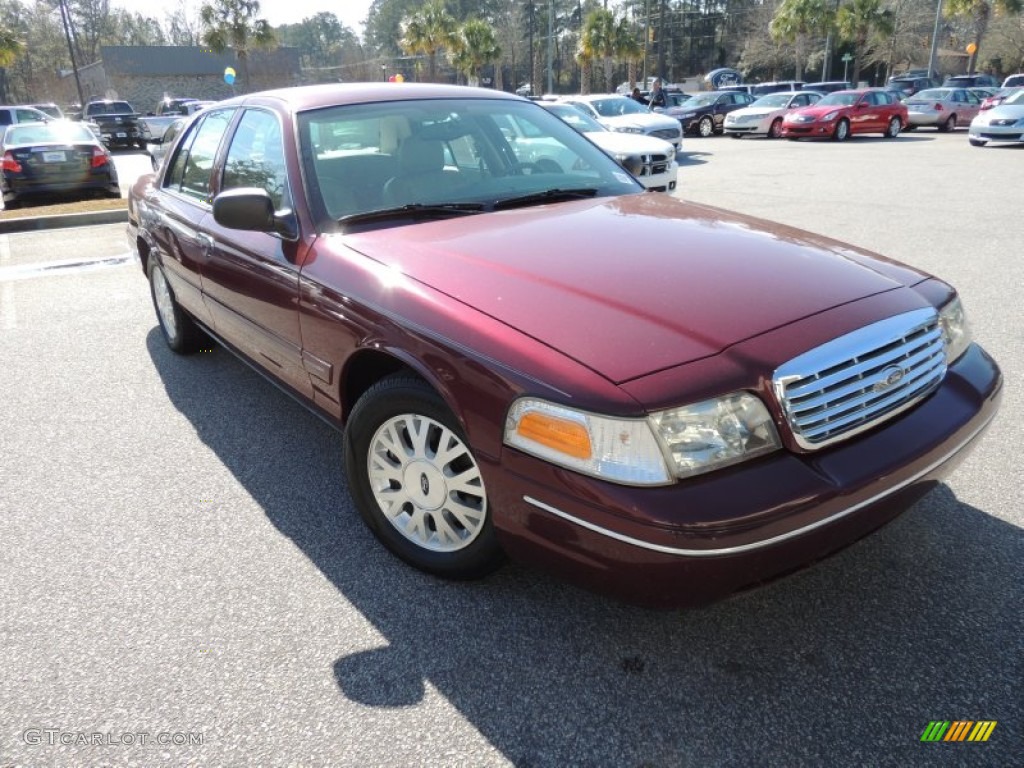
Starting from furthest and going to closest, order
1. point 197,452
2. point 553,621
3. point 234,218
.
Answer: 1. point 197,452
2. point 234,218
3. point 553,621

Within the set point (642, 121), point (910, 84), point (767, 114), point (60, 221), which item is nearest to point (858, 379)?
point (60, 221)

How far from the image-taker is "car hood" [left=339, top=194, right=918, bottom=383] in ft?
6.83

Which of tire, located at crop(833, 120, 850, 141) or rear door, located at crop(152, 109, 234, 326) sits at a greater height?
rear door, located at crop(152, 109, 234, 326)

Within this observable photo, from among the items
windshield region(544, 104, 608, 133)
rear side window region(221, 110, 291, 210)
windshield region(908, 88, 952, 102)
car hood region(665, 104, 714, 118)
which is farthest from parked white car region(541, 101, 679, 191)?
windshield region(908, 88, 952, 102)

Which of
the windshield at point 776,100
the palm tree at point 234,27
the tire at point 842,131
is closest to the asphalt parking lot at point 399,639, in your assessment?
the tire at point 842,131

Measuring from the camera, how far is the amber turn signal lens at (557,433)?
76.4 inches

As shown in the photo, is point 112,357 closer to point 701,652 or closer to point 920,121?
point 701,652

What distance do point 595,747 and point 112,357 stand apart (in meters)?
4.47

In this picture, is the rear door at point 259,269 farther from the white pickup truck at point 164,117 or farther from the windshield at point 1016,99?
the windshield at point 1016,99

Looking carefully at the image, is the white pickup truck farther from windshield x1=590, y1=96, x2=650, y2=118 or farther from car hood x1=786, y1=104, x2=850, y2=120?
car hood x1=786, y1=104, x2=850, y2=120

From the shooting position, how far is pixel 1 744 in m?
2.03

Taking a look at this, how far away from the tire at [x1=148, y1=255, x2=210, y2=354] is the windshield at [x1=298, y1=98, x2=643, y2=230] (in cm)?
210

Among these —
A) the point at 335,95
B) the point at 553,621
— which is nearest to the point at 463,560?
the point at 553,621

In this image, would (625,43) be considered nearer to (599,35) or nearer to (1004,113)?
(599,35)
